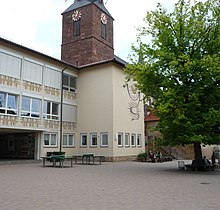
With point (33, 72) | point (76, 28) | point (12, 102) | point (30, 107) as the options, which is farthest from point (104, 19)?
A: point (12, 102)

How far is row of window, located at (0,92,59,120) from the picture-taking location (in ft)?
73.4

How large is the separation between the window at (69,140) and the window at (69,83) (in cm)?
460

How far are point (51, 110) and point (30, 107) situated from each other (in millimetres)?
2576

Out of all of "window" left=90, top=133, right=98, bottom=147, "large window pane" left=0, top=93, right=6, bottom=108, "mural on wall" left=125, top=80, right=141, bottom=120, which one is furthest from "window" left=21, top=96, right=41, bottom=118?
"mural on wall" left=125, top=80, right=141, bottom=120

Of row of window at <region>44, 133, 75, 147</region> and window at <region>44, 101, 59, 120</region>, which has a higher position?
window at <region>44, 101, 59, 120</region>

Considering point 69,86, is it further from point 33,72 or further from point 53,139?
point 53,139

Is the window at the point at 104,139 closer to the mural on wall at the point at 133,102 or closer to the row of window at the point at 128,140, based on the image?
the row of window at the point at 128,140

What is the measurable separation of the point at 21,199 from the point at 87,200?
1.72 meters

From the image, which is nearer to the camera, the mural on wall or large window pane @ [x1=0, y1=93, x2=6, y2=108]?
large window pane @ [x1=0, y1=93, x2=6, y2=108]

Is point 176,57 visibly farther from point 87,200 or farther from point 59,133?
point 59,133

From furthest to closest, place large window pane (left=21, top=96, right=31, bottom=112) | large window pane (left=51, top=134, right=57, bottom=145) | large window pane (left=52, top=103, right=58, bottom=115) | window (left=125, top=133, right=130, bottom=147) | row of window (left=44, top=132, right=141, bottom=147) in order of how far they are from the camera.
A: window (left=125, top=133, right=130, bottom=147) → large window pane (left=52, top=103, right=58, bottom=115) → large window pane (left=51, top=134, right=57, bottom=145) → row of window (left=44, top=132, right=141, bottom=147) → large window pane (left=21, top=96, right=31, bottom=112)

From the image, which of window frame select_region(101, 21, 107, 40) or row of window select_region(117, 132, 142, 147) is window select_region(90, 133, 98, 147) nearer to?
row of window select_region(117, 132, 142, 147)

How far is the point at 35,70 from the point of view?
2512 cm

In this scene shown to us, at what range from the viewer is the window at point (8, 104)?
22.2 meters
